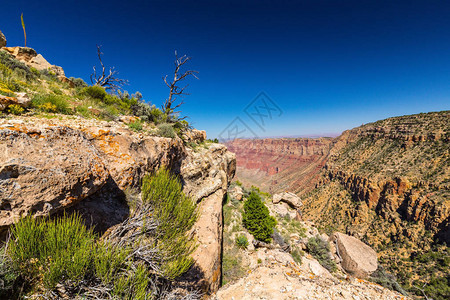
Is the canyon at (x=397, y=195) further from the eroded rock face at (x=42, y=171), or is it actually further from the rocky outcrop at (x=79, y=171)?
the eroded rock face at (x=42, y=171)

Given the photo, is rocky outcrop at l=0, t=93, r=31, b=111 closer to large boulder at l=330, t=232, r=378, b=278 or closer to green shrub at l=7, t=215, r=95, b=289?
green shrub at l=7, t=215, r=95, b=289

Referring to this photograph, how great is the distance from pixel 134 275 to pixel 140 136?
5069mm

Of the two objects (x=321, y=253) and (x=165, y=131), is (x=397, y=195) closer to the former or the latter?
(x=321, y=253)

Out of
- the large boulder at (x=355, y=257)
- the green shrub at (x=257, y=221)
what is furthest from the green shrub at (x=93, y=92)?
the large boulder at (x=355, y=257)

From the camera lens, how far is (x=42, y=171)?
310 centimetres

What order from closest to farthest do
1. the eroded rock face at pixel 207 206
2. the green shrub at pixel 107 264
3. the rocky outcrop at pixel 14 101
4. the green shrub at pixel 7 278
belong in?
the green shrub at pixel 7 278, the green shrub at pixel 107 264, the rocky outcrop at pixel 14 101, the eroded rock face at pixel 207 206

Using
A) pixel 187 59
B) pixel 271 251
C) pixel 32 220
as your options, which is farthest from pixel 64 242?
pixel 187 59

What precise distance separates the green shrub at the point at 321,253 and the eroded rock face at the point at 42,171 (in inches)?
636

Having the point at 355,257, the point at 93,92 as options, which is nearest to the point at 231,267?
the point at 355,257

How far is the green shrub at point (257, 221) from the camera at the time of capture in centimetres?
1159

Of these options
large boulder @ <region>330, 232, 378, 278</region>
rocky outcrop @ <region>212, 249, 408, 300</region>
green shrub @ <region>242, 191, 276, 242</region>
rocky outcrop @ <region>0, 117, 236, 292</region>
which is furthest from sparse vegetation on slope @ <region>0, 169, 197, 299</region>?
large boulder @ <region>330, 232, 378, 278</region>

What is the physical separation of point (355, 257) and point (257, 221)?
9212mm

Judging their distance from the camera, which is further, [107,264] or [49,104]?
[49,104]

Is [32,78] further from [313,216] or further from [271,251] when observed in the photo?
[313,216]
